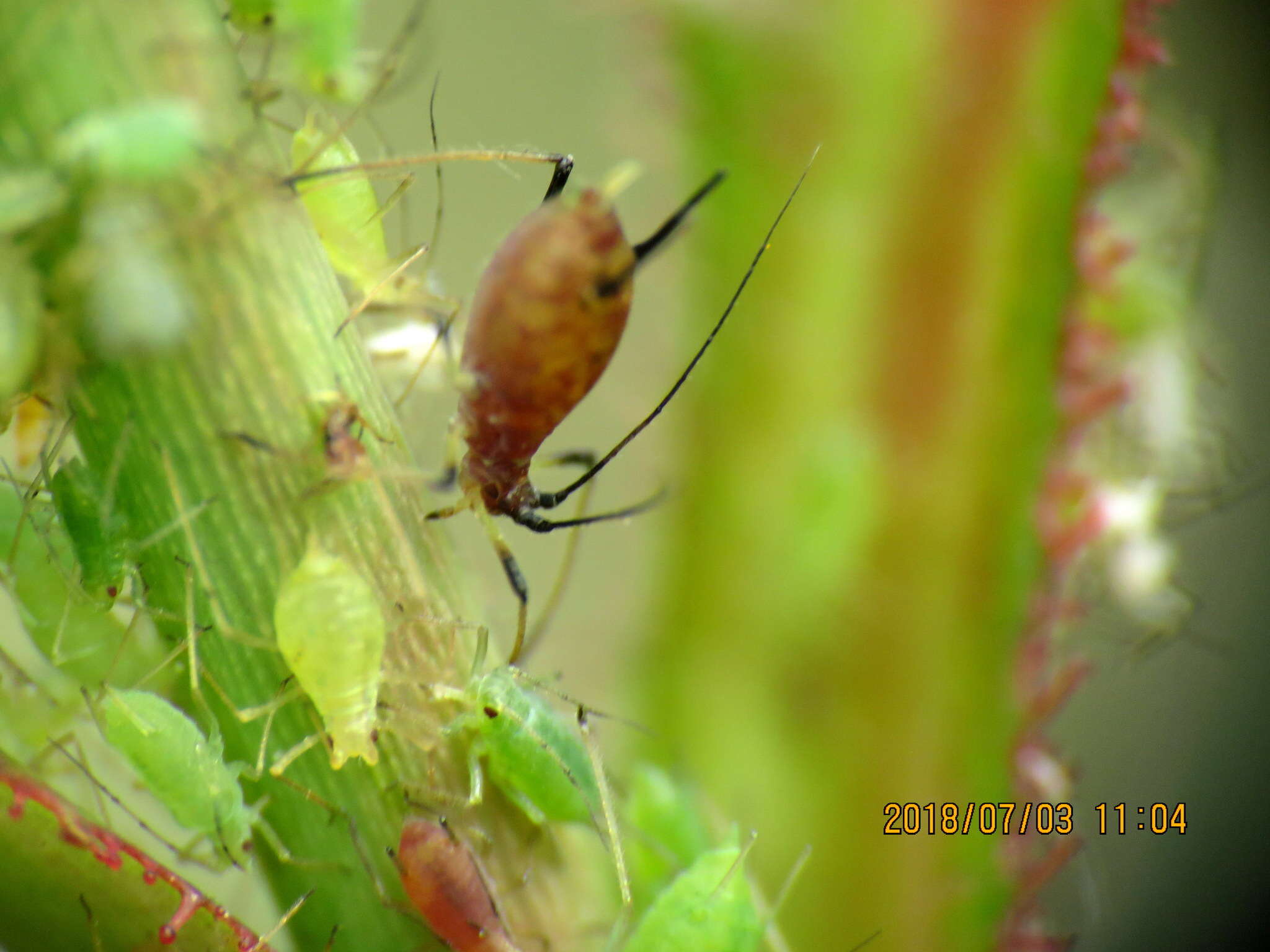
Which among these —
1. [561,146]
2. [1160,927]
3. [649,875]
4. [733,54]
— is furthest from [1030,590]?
[1160,927]

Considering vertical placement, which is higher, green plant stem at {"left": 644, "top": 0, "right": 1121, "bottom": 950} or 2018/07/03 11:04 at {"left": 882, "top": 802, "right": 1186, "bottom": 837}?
green plant stem at {"left": 644, "top": 0, "right": 1121, "bottom": 950}

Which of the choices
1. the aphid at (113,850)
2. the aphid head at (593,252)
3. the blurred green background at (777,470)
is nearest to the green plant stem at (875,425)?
the blurred green background at (777,470)

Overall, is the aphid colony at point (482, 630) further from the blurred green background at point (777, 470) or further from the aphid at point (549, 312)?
the blurred green background at point (777, 470)

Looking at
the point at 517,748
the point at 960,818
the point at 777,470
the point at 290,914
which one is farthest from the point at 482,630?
the point at 960,818

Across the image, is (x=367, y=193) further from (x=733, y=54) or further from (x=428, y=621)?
(x=733, y=54)

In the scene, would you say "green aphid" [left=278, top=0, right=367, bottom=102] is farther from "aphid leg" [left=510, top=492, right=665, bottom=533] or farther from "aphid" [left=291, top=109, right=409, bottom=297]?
"aphid leg" [left=510, top=492, right=665, bottom=533]

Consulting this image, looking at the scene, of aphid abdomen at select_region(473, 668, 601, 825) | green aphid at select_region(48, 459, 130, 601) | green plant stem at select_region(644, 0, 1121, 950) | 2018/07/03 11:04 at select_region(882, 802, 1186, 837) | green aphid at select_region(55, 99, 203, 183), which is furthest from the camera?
2018/07/03 11:04 at select_region(882, 802, 1186, 837)

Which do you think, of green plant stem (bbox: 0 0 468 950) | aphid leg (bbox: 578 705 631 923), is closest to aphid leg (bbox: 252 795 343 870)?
green plant stem (bbox: 0 0 468 950)
